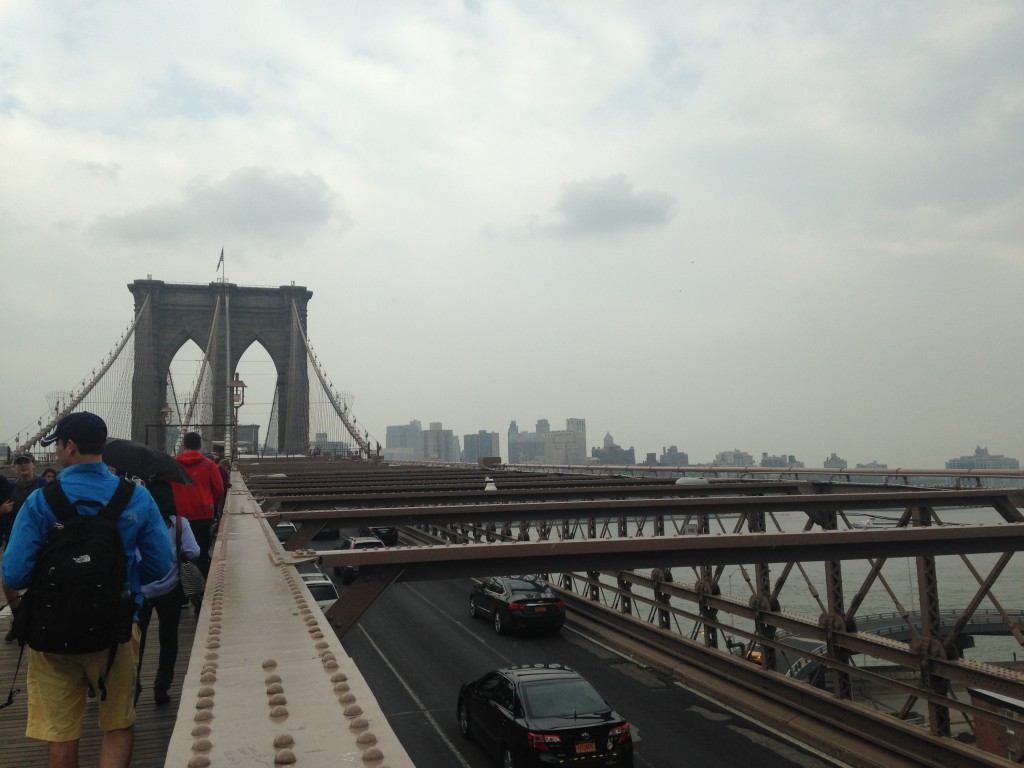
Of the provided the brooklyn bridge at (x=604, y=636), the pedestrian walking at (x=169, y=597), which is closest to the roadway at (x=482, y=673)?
the brooklyn bridge at (x=604, y=636)

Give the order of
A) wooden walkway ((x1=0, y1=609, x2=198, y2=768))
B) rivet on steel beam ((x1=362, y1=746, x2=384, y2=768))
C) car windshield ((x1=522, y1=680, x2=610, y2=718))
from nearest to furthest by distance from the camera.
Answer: rivet on steel beam ((x1=362, y1=746, x2=384, y2=768)), wooden walkway ((x1=0, y1=609, x2=198, y2=768)), car windshield ((x1=522, y1=680, x2=610, y2=718))

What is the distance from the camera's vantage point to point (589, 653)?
1605cm

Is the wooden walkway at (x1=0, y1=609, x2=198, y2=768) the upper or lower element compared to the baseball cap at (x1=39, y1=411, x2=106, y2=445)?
lower

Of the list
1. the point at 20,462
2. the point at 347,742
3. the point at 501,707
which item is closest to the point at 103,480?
the point at 347,742

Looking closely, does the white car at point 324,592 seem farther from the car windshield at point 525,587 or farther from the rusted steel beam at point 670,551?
the rusted steel beam at point 670,551

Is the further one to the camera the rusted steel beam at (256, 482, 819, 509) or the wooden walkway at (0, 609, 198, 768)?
the rusted steel beam at (256, 482, 819, 509)

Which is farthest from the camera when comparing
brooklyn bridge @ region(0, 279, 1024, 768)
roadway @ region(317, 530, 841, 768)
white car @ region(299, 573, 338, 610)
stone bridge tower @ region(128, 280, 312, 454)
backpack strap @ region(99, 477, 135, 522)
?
stone bridge tower @ region(128, 280, 312, 454)

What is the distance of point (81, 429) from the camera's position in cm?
338

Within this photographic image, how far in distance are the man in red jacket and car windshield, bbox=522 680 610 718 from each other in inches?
186

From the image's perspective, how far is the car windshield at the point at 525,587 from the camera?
17938mm

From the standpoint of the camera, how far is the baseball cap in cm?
336

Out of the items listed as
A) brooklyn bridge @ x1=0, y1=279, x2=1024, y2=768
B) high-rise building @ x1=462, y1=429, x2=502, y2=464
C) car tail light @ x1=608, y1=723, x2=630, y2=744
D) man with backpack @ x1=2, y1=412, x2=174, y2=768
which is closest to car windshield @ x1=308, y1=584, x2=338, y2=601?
brooklyn bridge @ x1=0, y1=279, x2=1024, y2=768

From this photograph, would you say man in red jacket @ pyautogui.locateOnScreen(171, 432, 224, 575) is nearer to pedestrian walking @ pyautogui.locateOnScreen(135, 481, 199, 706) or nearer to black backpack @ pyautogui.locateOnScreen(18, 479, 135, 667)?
pedestrian walking @ pyautogui.locateOnScreen(135, 481, 199, 706)

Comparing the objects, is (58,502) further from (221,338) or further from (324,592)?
(221,338)
